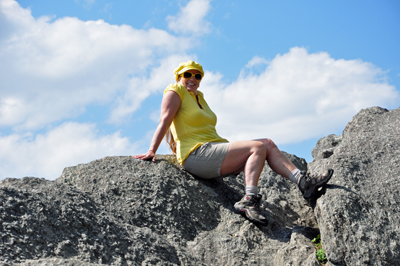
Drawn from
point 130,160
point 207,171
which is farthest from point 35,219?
point 207,171

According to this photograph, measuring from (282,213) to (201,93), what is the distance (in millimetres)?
2492

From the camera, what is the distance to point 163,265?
4645 mm

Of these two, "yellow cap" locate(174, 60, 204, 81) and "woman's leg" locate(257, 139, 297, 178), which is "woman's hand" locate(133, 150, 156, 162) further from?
"woman's leg" locate(257, 139, 297, 178)

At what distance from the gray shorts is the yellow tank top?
130 mm

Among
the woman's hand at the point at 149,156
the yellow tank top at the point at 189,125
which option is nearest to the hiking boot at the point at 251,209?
the yellow tank top at the point at 189,125

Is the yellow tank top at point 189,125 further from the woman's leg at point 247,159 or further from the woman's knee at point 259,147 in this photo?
the woman's knee at point 259,147

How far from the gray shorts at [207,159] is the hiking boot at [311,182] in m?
1.21

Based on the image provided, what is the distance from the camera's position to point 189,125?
21.3 feet

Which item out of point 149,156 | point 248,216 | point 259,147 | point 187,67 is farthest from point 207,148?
point 187,67

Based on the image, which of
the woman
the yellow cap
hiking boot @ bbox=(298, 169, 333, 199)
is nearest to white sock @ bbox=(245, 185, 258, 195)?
the woman

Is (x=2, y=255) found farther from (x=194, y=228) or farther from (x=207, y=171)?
(x=207, y=171)

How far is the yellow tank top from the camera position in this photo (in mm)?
6414

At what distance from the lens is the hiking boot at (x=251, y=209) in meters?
5.59

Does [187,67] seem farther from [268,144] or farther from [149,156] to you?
[268,144]
